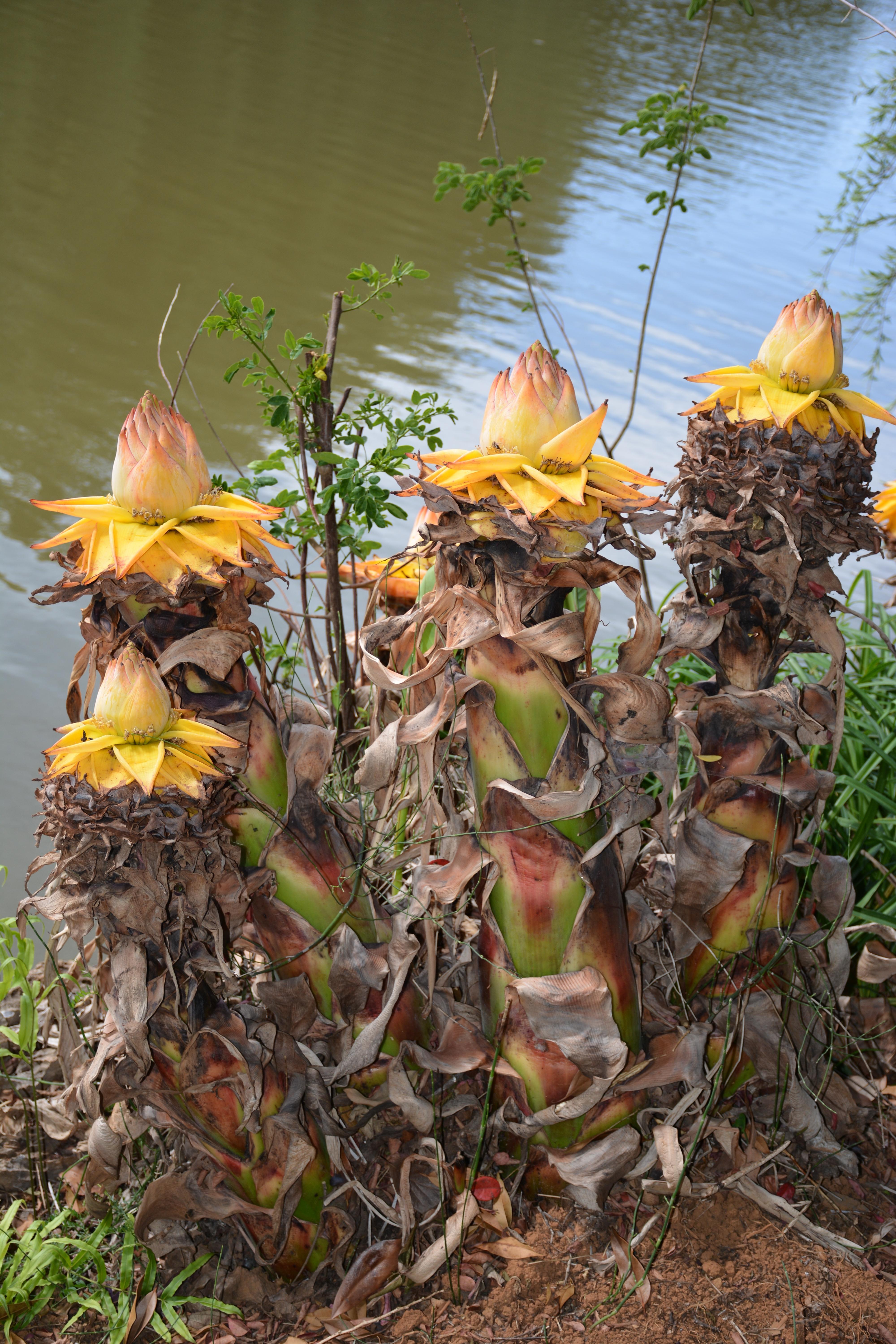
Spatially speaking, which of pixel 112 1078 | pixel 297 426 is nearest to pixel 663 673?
pixel 112 1078

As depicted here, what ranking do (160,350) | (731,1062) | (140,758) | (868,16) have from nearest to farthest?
(140,758) → (731,1062) → (868,16) → (160,350)

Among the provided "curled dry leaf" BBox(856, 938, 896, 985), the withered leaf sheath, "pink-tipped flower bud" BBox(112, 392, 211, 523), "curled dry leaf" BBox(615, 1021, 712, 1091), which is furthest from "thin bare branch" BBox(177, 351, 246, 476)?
"curled dry leaf" BBox(856, 938, 896, 985)

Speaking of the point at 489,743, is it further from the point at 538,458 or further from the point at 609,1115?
the point at 609,1115

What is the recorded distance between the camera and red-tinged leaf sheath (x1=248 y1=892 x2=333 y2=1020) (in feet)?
4.42

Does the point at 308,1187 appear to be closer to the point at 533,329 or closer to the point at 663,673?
the point at 663,673

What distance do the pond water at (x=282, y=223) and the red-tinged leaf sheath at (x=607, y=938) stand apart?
69cm

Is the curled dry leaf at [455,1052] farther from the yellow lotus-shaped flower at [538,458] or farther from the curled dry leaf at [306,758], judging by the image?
the yellow lotus-shaped flower at [538,458]

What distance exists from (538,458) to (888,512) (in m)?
0.64

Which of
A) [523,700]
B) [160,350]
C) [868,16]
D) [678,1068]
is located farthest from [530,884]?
[160,350]

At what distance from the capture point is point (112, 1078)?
1.33m

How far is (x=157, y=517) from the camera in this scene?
1197 millimetres

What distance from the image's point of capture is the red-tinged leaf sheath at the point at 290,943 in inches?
53.1

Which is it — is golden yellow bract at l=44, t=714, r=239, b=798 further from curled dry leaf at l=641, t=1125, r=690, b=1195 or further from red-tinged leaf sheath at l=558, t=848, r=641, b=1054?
curled dry leaf at l=641, t=1125, r=690, b=1195

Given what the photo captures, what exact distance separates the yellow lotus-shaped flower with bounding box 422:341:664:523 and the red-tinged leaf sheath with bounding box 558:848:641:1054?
0.42m
